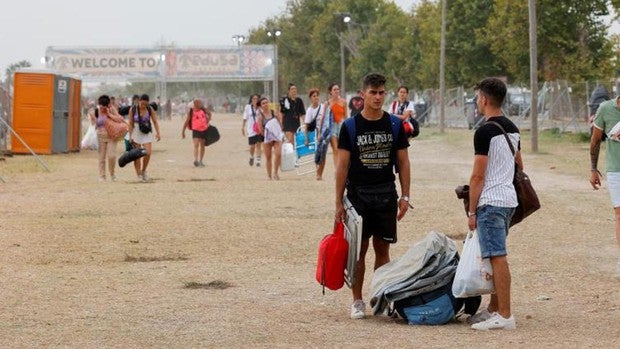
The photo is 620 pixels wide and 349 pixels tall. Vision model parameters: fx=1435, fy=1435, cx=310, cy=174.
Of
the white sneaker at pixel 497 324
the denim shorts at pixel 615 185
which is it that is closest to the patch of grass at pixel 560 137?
the denim shorts at pixel 615 185

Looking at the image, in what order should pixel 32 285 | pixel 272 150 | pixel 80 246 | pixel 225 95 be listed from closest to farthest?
pixel 32 285
pixel 80 246
pixel 272 150
pixel 225 95

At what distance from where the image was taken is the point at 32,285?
10906 mm

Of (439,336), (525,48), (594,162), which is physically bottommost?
(439,336)

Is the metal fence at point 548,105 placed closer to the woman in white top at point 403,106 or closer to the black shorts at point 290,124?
the black shorts at point 290,124

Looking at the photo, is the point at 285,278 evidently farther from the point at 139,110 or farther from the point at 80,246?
the point at 139,110

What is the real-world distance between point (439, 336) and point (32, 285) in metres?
3.73

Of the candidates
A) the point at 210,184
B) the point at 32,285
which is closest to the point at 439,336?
the point at 32,285

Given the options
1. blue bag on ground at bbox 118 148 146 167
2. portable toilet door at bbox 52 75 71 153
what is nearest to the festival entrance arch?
portable toilet door at bbox 52 75 71 153

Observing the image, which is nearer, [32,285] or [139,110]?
[32,285]

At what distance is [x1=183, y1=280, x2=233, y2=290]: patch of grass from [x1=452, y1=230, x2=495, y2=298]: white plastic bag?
2.59 metres

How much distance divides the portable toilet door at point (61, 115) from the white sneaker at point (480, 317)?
93.1 ft

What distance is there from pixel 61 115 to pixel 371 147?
28.6 metres

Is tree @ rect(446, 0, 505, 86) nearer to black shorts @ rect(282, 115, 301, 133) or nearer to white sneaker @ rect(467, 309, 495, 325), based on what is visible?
black shorts @ rect(282, 115, 301, 133)

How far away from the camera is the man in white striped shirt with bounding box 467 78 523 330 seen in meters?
8.72
